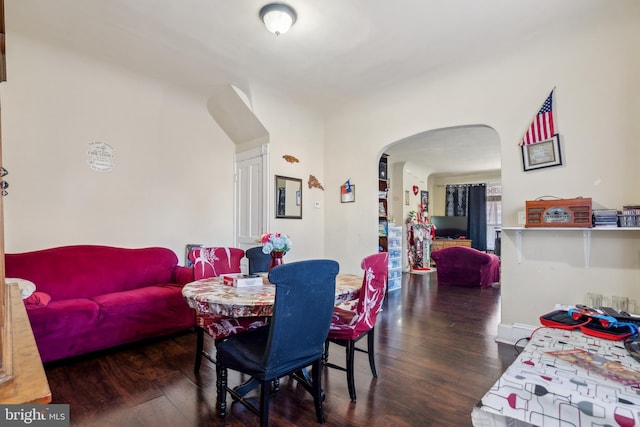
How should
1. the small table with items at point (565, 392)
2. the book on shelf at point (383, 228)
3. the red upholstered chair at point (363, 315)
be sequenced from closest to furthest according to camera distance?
the small table with items at point (565, 392)
the red upholstered chair at point (363, 315)
the book on shelf at point (383, 228)

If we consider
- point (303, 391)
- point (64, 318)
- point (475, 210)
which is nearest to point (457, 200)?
point (475, 210)

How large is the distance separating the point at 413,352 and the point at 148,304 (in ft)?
8.11

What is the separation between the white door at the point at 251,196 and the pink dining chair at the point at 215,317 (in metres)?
1.20

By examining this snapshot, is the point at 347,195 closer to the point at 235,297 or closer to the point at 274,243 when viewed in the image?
the point at 274,243

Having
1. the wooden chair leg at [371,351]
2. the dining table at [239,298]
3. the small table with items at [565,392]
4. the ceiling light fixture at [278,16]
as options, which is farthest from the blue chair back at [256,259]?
the small table with items at [565,392]

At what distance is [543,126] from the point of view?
2.99 m

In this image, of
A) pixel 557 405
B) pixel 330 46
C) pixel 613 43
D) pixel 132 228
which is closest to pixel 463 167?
pixel 613 43

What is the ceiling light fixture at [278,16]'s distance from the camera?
2514 mm

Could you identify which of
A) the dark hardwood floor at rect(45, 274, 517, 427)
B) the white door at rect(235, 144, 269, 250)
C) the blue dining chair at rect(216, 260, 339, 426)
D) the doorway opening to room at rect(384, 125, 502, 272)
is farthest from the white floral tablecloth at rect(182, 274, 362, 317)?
the doorway opening to room at rect(384, 125, 502, 272)

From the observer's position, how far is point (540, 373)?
3.99ft

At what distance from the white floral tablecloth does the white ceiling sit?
2148 mm

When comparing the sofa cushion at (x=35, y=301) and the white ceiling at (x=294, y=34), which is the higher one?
the white ceiling at (x=294, y=34)

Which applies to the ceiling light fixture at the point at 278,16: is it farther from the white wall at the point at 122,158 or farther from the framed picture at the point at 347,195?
the framed picture at the point at 347,195

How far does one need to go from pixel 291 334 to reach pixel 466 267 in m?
5.08
